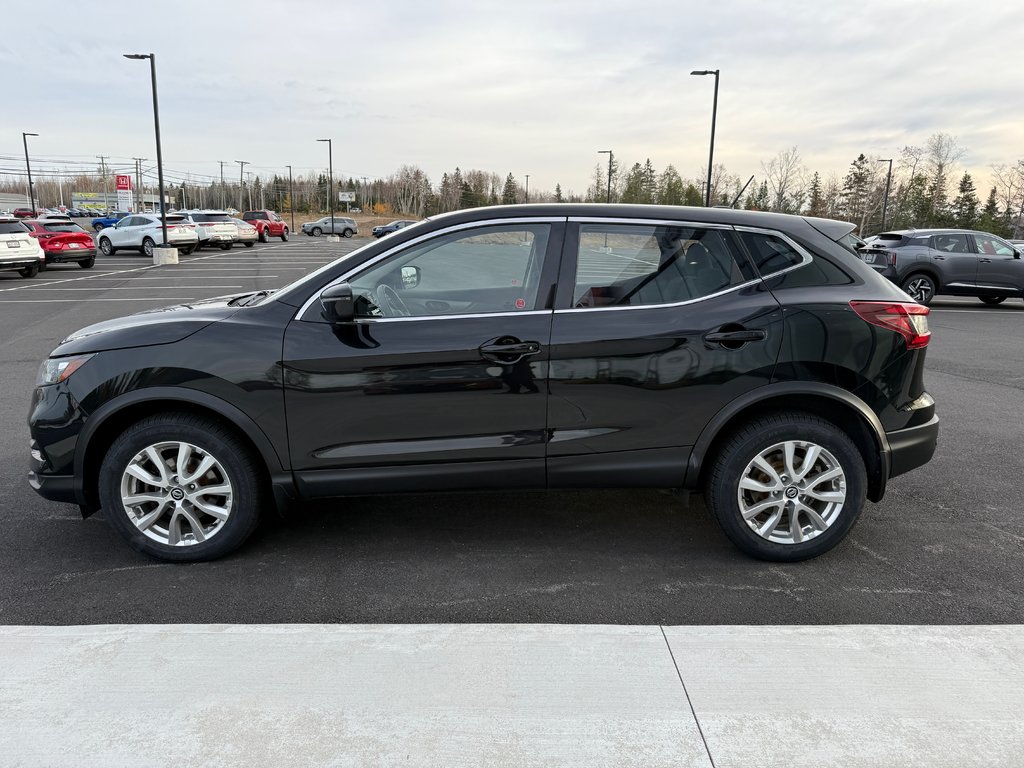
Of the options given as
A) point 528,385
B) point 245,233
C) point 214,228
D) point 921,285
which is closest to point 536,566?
point 528,385

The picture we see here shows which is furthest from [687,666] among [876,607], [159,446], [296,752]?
[159,446]

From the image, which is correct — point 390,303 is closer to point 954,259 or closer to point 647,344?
point 647,344

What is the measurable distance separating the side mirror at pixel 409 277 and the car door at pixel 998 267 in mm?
15956

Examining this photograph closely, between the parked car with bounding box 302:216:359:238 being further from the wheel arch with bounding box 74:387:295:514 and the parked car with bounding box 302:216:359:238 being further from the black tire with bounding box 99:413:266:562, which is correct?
the black tire with bounding box 99:413:266:562

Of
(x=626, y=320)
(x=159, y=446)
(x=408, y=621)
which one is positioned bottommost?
(x=408, y=621)

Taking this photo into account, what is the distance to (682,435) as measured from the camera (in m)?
3.63

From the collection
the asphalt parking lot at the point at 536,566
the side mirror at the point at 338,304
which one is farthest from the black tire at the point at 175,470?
the side mirror at the point at 338,304

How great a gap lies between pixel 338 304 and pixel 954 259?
1599cm

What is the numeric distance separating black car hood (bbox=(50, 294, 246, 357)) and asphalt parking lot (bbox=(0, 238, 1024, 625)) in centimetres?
109

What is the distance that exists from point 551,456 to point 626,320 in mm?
744

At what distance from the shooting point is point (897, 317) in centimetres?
364

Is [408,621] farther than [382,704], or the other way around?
[408,621]

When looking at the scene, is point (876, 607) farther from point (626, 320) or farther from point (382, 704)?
point (382, 704)

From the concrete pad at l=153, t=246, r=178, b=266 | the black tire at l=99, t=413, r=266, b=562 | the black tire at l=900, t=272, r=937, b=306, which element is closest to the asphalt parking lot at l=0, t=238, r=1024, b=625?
the black tire at l=99, t=413, r=266, b=562
